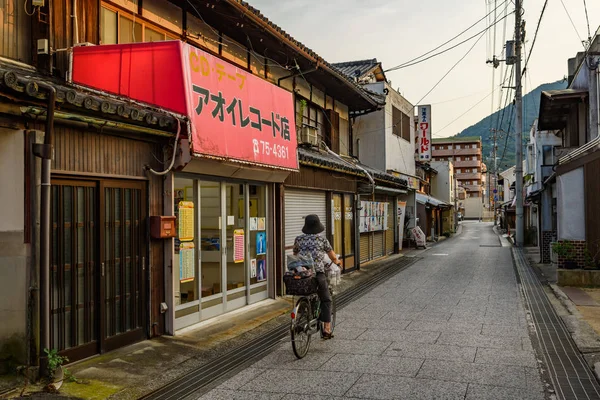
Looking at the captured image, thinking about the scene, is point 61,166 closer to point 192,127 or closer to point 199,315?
point 192,127

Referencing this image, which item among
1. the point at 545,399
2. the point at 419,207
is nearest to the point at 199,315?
the point at 545,399

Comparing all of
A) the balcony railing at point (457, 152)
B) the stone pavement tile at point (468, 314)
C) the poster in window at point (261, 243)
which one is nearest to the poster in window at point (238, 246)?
the poster in window at point (261, 243)

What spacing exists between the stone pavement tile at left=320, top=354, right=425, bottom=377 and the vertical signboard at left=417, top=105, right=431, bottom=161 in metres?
25.1

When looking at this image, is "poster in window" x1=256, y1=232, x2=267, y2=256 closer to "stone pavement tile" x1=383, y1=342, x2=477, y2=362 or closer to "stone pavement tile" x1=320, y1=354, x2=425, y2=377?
"stone pavement tile" x1=383, y1=342, x2=477, y2=362

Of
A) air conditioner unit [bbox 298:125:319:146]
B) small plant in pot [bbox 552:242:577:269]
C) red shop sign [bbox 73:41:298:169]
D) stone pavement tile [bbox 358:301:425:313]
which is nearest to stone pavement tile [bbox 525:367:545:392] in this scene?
stone pavement tile [bbox 358:301:425:313]

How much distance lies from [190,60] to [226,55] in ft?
13.6

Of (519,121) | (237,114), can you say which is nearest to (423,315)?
(237,114)

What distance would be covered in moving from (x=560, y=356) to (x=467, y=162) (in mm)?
101937

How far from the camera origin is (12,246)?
5906 millimetres

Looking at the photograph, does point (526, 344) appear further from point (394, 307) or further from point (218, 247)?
point (218, 247)

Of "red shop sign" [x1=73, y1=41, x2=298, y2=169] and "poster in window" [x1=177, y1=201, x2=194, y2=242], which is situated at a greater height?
"red shop sign" [x1=73, y1=41, x2=298, y2=169]

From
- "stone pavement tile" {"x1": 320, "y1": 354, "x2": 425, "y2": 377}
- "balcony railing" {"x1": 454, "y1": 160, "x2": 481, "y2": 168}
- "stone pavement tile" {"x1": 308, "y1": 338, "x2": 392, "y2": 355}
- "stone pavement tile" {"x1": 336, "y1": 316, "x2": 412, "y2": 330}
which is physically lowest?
"stone pavement tile" {"x1": 336, "y1": 316, "x2": 412, "y2": 330}

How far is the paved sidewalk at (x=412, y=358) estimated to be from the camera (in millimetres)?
5895

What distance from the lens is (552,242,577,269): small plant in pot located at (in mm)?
14484
